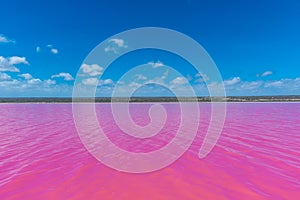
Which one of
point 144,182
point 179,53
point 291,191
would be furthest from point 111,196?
point 179,53

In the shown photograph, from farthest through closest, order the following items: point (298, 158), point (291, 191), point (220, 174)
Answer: point (298, 158) → point (220, 174) → point (291, 191)

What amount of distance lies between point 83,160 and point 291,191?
4.58m

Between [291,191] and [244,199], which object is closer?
[244,199]

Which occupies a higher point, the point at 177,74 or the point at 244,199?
the point at 177,74

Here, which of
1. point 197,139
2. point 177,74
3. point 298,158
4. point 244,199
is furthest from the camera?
point 177,74

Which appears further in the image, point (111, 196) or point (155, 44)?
point (155, 44)

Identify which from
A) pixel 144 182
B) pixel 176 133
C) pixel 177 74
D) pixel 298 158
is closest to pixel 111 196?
pixel 144 182

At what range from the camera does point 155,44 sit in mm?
11547

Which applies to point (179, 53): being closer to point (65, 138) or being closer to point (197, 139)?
point (197, 139)

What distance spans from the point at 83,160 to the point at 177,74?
8319mm

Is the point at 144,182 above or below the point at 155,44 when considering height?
below

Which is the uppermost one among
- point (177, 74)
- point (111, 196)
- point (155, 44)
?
point (155, 44)

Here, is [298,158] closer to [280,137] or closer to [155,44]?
[280,137]

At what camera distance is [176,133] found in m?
10.1
